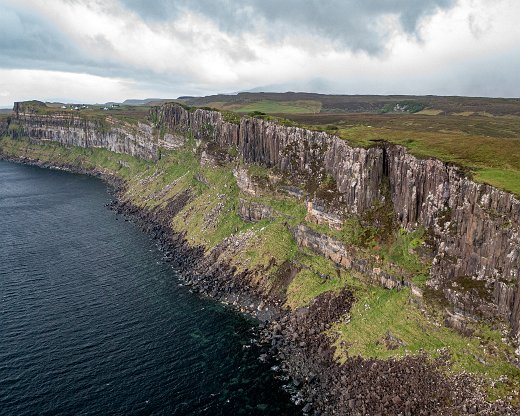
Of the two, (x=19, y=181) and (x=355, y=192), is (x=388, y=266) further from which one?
(x=19, y=181)

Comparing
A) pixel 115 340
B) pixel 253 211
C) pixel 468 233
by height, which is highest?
pixel 468 233

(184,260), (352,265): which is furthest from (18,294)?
(352,265)

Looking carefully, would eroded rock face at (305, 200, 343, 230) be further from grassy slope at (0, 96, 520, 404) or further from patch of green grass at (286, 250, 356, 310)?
patch of green grass at (286, 250, 356, 310)

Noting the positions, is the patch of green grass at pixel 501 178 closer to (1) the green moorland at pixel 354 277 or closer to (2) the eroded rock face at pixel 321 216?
(1) the green moorland at pixel 354 277

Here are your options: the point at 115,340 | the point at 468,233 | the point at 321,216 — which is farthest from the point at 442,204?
the point at 115,340

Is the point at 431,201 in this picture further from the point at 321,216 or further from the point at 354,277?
the point at 321,216
